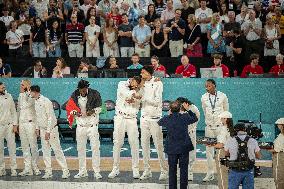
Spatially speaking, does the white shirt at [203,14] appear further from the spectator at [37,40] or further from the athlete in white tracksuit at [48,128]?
the athlete in white tracksuit at [48,128]

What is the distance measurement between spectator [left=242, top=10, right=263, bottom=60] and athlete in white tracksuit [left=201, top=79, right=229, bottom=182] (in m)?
6.61

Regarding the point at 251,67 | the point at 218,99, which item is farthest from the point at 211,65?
the point at 218,99

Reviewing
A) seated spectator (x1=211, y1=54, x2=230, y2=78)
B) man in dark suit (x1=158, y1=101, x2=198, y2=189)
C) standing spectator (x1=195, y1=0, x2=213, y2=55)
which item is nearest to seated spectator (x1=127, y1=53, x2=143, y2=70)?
seated spectator (x1=211, y1=54, x2=230, y2=78)

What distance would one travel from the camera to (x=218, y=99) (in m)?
16.7

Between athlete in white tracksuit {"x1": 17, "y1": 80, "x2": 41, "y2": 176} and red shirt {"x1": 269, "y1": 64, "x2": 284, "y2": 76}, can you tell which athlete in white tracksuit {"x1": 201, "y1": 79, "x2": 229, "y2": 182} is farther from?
red shirt {"x1": 269, "y1": 64, "x2": 284, "y2": 76}

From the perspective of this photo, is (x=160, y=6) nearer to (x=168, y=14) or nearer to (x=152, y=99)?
(x=168, y=14)

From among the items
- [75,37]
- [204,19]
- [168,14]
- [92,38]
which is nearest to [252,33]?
[204,19]

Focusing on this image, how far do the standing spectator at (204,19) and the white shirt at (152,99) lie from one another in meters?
7.09

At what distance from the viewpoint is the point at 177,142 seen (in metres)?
15.4

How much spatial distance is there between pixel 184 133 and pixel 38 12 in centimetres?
1151

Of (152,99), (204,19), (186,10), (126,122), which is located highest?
(186,10)

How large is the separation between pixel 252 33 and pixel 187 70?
126 inches

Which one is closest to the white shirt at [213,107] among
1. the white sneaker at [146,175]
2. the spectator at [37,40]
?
the white sneaker at [146,175]

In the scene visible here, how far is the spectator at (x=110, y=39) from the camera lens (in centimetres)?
2366
